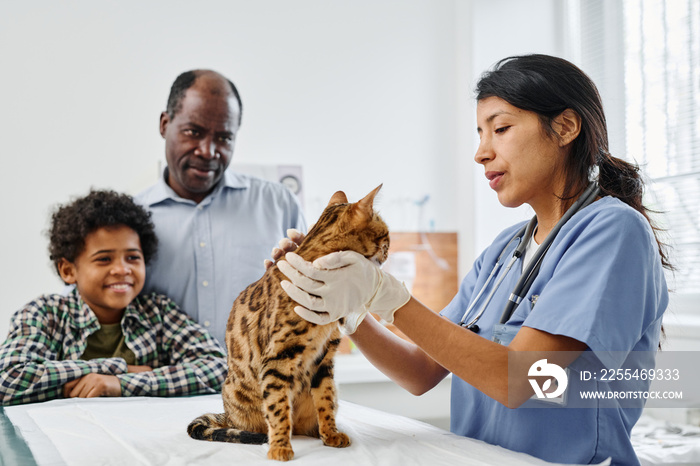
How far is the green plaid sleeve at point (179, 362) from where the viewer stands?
174cm

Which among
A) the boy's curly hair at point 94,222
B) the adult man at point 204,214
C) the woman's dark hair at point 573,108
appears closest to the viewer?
the woman's dark hair at point 573,108

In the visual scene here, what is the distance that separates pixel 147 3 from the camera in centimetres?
323

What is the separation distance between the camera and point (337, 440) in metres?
1.08

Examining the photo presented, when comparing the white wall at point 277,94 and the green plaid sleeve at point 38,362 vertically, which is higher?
the white wall at point 277,94

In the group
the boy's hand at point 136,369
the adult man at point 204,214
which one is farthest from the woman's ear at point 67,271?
the boy's hand at point 136,369

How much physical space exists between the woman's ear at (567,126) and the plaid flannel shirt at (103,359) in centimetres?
119

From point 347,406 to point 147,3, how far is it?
8.51 ft

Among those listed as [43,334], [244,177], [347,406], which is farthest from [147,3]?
[347,406]

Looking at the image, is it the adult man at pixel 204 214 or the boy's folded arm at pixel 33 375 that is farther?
the adult man at pixel 204 214

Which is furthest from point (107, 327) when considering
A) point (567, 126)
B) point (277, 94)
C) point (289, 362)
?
point (277, 94)

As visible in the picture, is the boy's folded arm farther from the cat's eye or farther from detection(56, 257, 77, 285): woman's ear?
the cat's eye

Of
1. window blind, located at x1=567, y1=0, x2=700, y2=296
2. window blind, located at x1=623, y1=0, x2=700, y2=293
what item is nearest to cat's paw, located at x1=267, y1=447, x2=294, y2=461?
window blind, located at x1=567, y1=0, x2=700, y2=296

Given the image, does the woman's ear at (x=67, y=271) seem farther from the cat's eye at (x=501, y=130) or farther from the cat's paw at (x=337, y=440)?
the cat's eye at (x=501, y=130)

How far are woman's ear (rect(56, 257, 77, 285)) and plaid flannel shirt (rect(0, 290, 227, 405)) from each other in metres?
0.06
